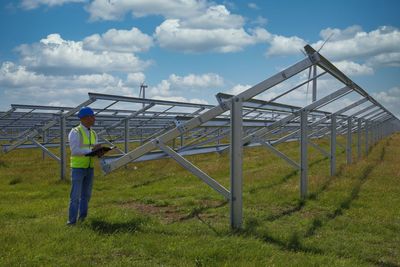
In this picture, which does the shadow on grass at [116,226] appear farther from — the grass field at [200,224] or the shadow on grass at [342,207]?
the shadow on grass at [342,207]

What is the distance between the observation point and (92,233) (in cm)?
529

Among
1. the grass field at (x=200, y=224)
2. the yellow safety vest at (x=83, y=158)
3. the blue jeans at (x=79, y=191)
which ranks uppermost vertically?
the yellow safety vest at (x=83, y=158)

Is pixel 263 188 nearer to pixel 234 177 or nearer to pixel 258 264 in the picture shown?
pixel 234 177

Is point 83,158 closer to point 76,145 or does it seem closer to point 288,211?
point 76,145

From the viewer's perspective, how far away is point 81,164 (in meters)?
5.90

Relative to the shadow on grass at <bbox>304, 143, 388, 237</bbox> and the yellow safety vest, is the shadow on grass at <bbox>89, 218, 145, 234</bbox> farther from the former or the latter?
the shadow on grass at <bbox>304, 143, 388, 237</bbox>

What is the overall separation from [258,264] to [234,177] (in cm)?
160

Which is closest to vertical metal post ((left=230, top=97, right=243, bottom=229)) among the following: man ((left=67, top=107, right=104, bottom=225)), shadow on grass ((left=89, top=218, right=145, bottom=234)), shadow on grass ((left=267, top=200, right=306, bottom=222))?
shadow on grass ((left=267, top=200, right=306, bottom=222))

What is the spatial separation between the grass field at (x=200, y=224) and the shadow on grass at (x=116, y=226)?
13 millimetres

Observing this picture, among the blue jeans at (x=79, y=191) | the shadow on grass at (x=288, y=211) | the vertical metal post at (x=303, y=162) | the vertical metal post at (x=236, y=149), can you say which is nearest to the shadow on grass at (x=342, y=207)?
the shadow on grass at (x=288, y=211)

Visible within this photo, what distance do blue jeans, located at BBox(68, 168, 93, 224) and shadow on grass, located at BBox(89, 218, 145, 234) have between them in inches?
10.0

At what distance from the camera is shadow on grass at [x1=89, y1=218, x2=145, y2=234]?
5496 millimetres

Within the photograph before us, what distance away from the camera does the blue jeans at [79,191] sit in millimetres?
5766

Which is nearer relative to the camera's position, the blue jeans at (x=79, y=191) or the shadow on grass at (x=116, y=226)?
the shadow on grass at (x=116, y=226)
